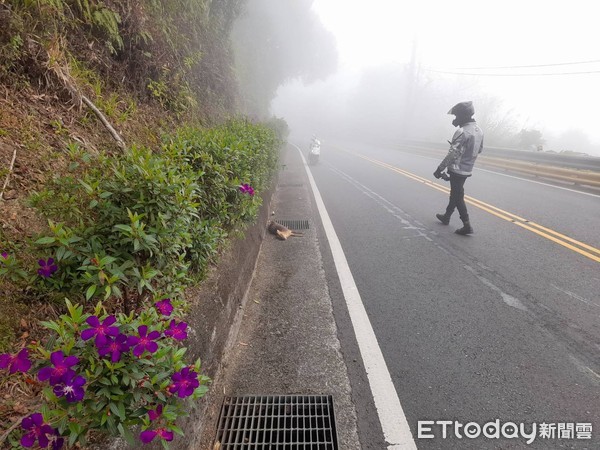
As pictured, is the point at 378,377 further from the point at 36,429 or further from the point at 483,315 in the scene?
the point at 36,429

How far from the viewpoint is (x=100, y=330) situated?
132 cm

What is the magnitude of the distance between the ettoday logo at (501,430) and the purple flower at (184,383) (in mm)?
1670

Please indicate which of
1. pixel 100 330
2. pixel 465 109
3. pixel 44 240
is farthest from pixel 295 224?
pixel 100 330

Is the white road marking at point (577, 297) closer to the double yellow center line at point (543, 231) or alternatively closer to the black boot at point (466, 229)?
the double yellow center line at point (543, 231)

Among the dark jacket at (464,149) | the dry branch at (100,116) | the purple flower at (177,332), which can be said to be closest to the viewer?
the purple flower at (177,332)

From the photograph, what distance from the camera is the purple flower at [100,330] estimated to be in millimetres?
1279

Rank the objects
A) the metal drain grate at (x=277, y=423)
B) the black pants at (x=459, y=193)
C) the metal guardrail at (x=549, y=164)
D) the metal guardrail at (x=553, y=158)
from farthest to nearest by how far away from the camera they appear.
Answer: the metal guardrail at (x=553, y=158)
the metal guardrail at (x=549, y=164)
the black pants at (x=459, y=193)
the metal drain grate at (x=277, y=423)

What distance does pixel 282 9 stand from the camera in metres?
27.0

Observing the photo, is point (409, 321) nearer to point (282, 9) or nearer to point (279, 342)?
point (279, 342)

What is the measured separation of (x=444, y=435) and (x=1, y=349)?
2.67 meters

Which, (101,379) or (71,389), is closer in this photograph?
(71,389)

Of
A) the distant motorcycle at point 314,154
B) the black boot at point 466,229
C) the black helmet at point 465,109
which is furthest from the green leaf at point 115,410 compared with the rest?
the distant motorcycle at point 314,154

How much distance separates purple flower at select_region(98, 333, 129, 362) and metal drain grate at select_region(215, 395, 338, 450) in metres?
1.28

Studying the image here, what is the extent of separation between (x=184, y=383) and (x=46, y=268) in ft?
3.36
